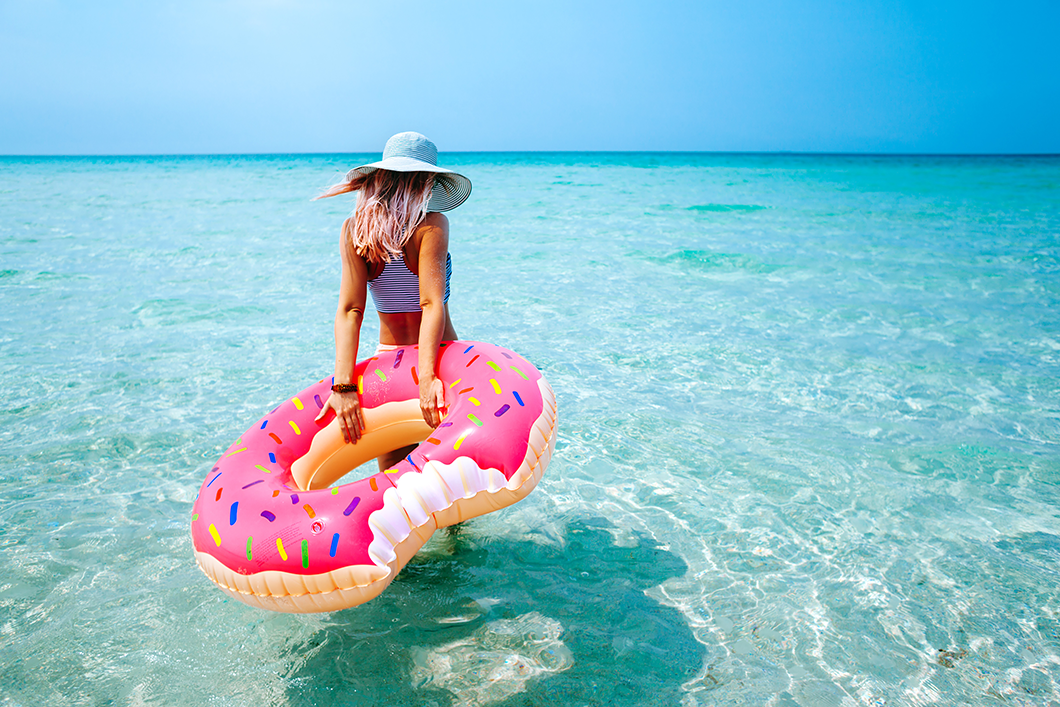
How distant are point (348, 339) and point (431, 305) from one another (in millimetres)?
377

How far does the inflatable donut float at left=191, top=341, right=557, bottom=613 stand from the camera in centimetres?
209

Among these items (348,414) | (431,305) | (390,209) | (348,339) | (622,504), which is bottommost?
(622,504)

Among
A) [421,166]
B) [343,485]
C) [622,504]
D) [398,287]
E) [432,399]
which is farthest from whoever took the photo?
[622,504]

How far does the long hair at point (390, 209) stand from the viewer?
8.37ft

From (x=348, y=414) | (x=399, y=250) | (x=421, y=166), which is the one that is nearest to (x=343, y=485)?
(x=348, y=414)

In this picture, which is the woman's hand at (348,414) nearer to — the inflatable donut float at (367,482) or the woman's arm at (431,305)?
the inflatable donut float at (367,482)

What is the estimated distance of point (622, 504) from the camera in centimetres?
374

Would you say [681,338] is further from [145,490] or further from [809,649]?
[145,490]

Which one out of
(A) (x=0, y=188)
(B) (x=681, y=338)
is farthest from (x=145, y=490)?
(A) (x=0, y=188)

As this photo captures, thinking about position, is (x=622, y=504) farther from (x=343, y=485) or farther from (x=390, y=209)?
(x=390, y=209)

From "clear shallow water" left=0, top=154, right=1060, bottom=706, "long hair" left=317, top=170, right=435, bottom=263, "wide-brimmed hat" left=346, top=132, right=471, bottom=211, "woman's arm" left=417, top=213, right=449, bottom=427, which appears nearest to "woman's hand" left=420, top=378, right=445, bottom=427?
"woman's arm" left=417, top=213, right=449, bottom=427

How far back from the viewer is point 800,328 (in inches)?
270

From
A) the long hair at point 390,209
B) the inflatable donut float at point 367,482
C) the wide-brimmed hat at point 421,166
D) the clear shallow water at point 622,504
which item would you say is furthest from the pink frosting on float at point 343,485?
the clear shallow water at point 622,504

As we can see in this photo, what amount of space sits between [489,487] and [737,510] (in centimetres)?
188
